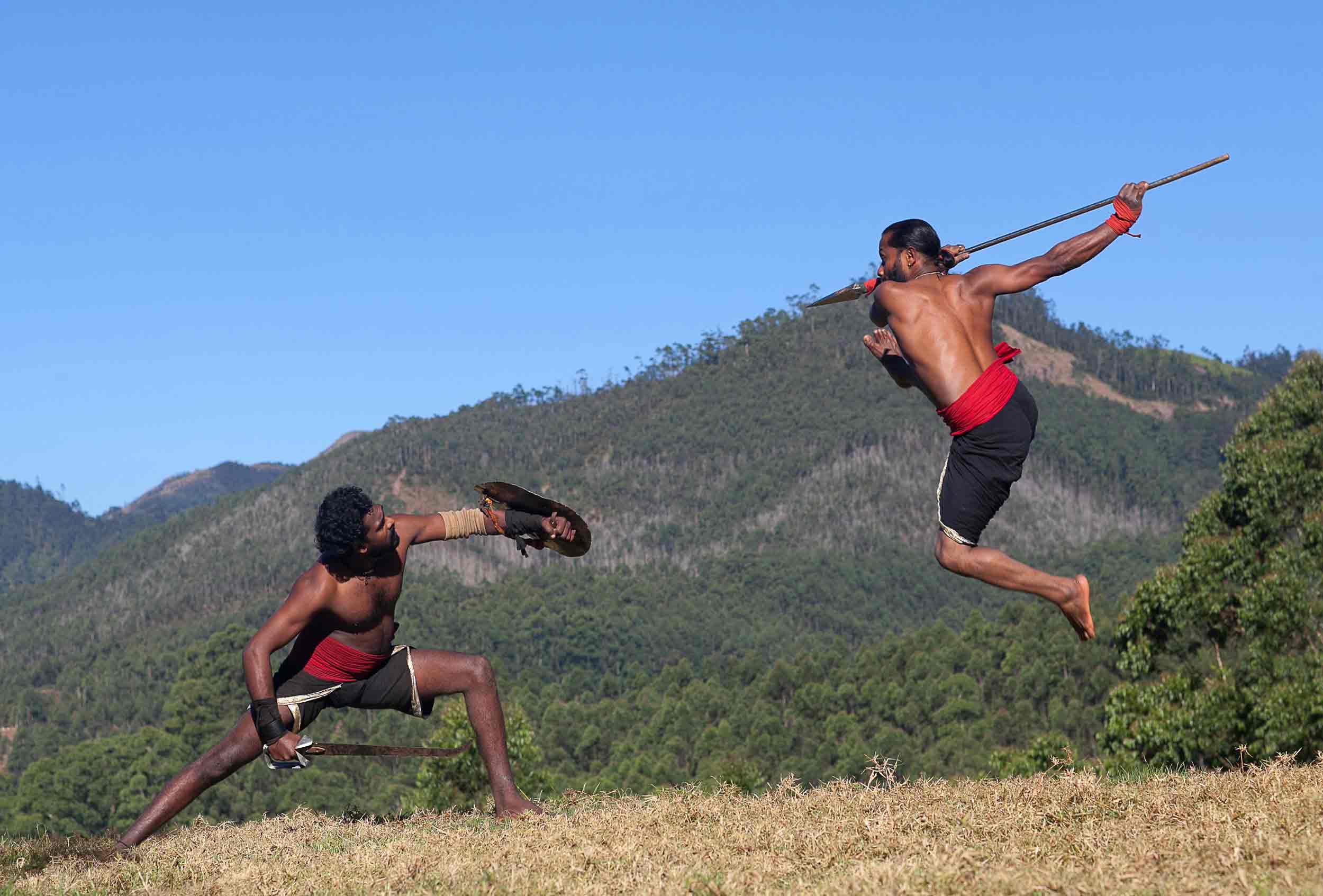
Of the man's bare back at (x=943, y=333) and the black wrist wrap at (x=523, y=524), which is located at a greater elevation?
the man's bare back at (x=943, y=333)

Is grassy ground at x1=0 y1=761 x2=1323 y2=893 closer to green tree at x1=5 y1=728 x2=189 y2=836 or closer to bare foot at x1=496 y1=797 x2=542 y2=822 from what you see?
bare foot at x1=496 y1=797 x2=542 y2=822

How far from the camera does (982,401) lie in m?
6.83

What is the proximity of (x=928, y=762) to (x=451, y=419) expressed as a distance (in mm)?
138895

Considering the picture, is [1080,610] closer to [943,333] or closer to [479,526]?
[943,333]

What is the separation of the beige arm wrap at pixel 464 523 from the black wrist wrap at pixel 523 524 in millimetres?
139

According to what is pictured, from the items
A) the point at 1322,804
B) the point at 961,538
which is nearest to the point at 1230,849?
the point at 1322,804

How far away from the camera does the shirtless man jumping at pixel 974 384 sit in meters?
6.84

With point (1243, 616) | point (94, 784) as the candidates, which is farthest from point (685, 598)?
point (1243, 616)

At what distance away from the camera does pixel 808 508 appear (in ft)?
555

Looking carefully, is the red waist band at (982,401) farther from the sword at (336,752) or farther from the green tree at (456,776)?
the green tree at (456,776)

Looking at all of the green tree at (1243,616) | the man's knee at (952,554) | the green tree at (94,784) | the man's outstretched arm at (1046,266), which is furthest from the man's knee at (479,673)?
the green tree at (94,784)

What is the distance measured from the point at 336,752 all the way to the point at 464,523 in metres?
1.37

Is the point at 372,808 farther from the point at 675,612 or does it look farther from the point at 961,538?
the point at 675,612

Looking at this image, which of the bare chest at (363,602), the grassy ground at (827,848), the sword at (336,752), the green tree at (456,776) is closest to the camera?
the grassy ground at (827,848)
